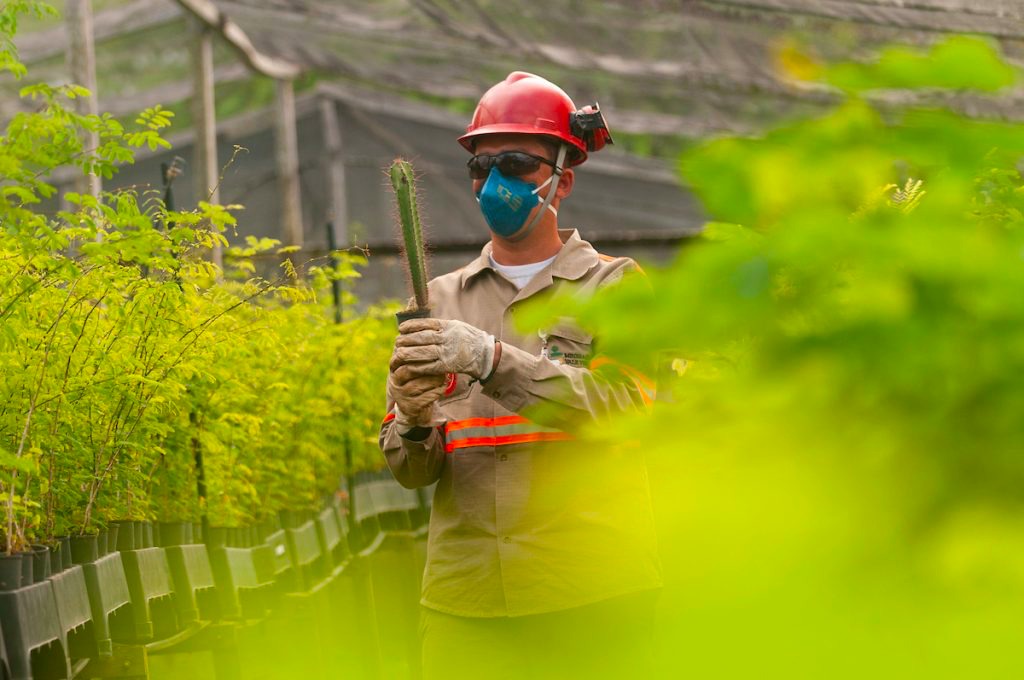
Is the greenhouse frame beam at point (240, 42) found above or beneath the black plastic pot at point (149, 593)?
above

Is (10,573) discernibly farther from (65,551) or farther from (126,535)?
(126,535)

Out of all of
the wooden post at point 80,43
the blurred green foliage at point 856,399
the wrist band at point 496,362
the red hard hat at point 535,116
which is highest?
the wooden post at point 80,43

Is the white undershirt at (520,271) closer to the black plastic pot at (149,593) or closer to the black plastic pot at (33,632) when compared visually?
the black plastic pot at (33,632)

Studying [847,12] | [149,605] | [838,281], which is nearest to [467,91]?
[847,12]

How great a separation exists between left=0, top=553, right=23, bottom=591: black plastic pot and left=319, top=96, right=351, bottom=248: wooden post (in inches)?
748

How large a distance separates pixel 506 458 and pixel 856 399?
2.60 metres

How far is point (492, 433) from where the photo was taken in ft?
10.8

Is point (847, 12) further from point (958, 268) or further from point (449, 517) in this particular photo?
point (958, 268)

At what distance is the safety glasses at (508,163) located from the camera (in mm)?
3559

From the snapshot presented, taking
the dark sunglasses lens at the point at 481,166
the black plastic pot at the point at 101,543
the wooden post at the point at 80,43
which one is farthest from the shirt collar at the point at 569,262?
the wooden post at the point at 80,43

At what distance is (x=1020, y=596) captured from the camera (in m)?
0.66

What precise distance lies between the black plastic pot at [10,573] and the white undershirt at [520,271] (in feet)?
6.55

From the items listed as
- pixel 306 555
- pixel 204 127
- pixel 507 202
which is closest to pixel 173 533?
pixel 306 555

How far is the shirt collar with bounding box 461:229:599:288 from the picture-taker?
340cm
